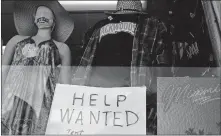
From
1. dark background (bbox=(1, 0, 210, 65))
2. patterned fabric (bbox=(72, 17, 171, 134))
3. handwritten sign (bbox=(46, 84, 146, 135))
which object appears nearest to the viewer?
handwritten sign (bbox=(46, 84, 146, 135))

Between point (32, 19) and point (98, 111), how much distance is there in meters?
0.70

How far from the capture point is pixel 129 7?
1.72 m

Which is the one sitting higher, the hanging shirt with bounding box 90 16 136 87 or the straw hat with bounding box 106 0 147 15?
the straw hat with bounding box 106 0 147 15

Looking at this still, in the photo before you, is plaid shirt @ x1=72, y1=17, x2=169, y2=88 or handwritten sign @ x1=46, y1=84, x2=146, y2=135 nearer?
handwritten sign @ x1=46, y1=84, x2=146, y2=135

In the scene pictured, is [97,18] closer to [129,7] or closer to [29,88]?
[129,7]

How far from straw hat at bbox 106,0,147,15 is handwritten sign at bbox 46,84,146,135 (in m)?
0.48

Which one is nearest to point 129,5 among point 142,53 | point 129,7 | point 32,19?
point 129,7

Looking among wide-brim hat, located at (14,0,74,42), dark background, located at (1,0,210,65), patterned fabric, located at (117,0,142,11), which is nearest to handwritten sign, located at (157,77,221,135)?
dark background, located at (1,0,210,65)

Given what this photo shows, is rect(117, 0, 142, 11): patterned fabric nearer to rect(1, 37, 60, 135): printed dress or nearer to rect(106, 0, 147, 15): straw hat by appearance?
rect(106, 0, 147, 15): straw hat

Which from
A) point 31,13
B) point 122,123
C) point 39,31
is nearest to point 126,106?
point 122,123

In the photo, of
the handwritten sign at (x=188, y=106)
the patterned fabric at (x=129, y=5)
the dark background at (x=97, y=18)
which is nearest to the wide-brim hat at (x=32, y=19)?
the dark background at (x=97, y=18)

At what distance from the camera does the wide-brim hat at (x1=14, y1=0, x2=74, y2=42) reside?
1.77 m

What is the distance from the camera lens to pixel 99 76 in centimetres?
157

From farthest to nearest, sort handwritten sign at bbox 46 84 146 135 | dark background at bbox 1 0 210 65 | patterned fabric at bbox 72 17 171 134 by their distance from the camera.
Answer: dark background at bbox 1 0 210 65, patterned fabric at bbox 72 17 171 134, handwritten sign at bbox 46 84 146 135
